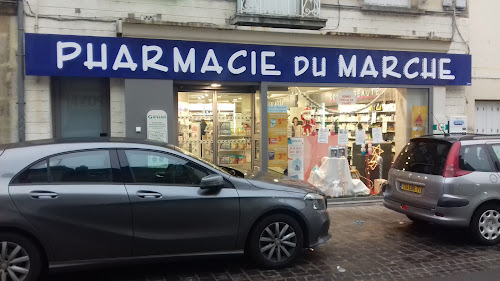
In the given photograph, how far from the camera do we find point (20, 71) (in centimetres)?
819

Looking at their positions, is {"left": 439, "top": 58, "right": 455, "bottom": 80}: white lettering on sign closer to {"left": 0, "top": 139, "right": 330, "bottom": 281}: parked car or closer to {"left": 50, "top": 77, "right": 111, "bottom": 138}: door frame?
{"left": 0, "top": 139, "right": 330, "bottom": 281}: parked car

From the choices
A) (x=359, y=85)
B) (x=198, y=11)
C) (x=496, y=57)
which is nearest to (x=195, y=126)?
(x=198, y=11)

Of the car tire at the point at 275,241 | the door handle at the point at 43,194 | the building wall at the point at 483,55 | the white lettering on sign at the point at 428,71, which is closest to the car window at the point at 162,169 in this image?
the door handle at the point at 43,194

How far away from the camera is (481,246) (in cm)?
638

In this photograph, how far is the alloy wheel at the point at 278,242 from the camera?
17.3 ft

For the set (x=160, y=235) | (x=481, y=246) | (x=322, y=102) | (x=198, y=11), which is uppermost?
(x=198, y=11)

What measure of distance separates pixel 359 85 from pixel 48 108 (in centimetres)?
661

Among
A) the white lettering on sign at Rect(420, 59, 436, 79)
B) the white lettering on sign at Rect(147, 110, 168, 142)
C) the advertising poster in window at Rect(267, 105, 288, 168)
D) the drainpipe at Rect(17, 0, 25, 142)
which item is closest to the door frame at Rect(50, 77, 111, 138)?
the drainpipe at Rect(17, 0, 25, 142)

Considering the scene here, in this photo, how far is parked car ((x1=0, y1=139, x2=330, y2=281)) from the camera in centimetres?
454

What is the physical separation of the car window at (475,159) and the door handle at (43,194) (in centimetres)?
537

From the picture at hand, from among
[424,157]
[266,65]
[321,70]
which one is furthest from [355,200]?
[266,65]

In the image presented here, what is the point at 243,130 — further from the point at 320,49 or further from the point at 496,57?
the point at 496,57

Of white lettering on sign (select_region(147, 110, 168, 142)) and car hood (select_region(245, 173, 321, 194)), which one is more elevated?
white lettering on sign (select_region(147, 110, 168, 142))

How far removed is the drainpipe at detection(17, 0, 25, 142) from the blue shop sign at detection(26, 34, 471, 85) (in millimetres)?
216
